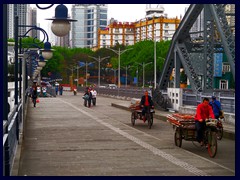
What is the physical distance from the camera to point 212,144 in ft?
41.9

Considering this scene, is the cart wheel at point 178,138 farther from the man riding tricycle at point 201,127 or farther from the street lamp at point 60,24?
the street lamp at point 60,24

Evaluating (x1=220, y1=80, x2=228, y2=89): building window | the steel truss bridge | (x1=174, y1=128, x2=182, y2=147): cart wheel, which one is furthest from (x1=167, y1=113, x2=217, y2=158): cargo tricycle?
(x1=220, y1=80, x2=228, y2=89): building window

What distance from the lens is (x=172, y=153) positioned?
521 inches

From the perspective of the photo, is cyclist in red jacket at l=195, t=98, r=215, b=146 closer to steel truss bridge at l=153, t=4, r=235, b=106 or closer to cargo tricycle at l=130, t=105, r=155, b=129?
cargo tricycle at l=130, t=105, r=155, b=129

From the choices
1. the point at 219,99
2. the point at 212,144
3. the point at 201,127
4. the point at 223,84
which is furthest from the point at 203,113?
the point at 223,84

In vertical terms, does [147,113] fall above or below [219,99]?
below

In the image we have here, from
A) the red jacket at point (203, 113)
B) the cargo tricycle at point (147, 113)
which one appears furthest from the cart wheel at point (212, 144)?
the cargo tricycle at point (147, 113)

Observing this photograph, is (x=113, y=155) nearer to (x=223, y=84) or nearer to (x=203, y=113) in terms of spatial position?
(x=203, y=113)

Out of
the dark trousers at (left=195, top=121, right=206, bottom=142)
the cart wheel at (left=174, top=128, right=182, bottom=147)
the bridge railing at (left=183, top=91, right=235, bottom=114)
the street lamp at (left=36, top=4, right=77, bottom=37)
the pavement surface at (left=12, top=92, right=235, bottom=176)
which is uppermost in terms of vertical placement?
the street lamp at (left=36, top=4, right=77, bottom=37)

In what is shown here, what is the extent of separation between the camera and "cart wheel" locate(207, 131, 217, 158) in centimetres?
1255

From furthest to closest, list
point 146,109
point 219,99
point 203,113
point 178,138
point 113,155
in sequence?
point 219,99, point 146,109, point 178,138, point 203,113, point 113,155

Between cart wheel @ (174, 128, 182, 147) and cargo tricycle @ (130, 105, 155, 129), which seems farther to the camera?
cargo tricycle @ (130, 105, 155, 129)

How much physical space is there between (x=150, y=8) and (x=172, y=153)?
168 metres

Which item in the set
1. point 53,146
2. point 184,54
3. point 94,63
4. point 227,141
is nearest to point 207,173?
point 53,146
